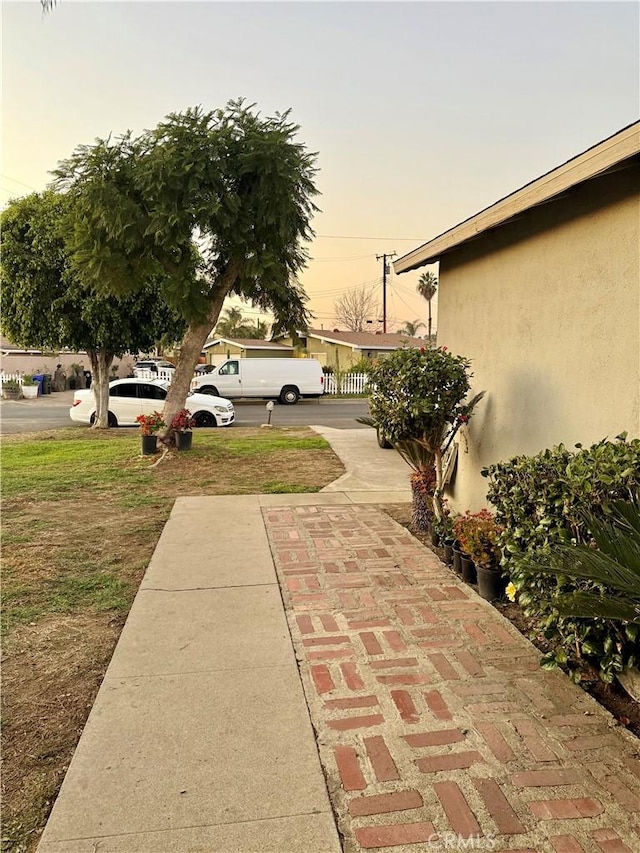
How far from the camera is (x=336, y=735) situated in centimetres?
234

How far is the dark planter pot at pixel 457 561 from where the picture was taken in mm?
4199

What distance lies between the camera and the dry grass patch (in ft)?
7.54

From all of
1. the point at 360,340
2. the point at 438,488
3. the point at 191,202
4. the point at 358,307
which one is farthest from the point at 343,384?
the point at 358,307

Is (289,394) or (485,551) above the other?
(289,394)

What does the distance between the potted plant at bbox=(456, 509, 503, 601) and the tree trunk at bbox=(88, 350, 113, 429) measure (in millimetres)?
12277

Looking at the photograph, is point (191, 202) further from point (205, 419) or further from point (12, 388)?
point (12, 388)

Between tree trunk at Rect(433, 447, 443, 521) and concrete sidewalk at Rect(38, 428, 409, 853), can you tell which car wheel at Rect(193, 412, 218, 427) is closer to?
tree trunk at Rect(433, 447, 443, 521)

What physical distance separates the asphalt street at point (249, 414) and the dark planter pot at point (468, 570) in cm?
1198

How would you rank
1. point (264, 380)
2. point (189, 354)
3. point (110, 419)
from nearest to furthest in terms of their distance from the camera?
point (189, 354) < point (110, 419) < point (264, 380)

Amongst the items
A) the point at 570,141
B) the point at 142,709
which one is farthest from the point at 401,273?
the point at 142,709

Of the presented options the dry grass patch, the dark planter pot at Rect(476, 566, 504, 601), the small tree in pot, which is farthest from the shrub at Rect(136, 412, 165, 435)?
the dark planter pot at Rect(476, 566, 504, 601)

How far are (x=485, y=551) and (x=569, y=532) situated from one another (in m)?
1.40

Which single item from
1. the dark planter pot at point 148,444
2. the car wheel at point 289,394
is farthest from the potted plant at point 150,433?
the car wheel at point 289,394

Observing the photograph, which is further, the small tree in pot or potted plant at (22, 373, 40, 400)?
potted plant at (22, 373, 40, 400)
